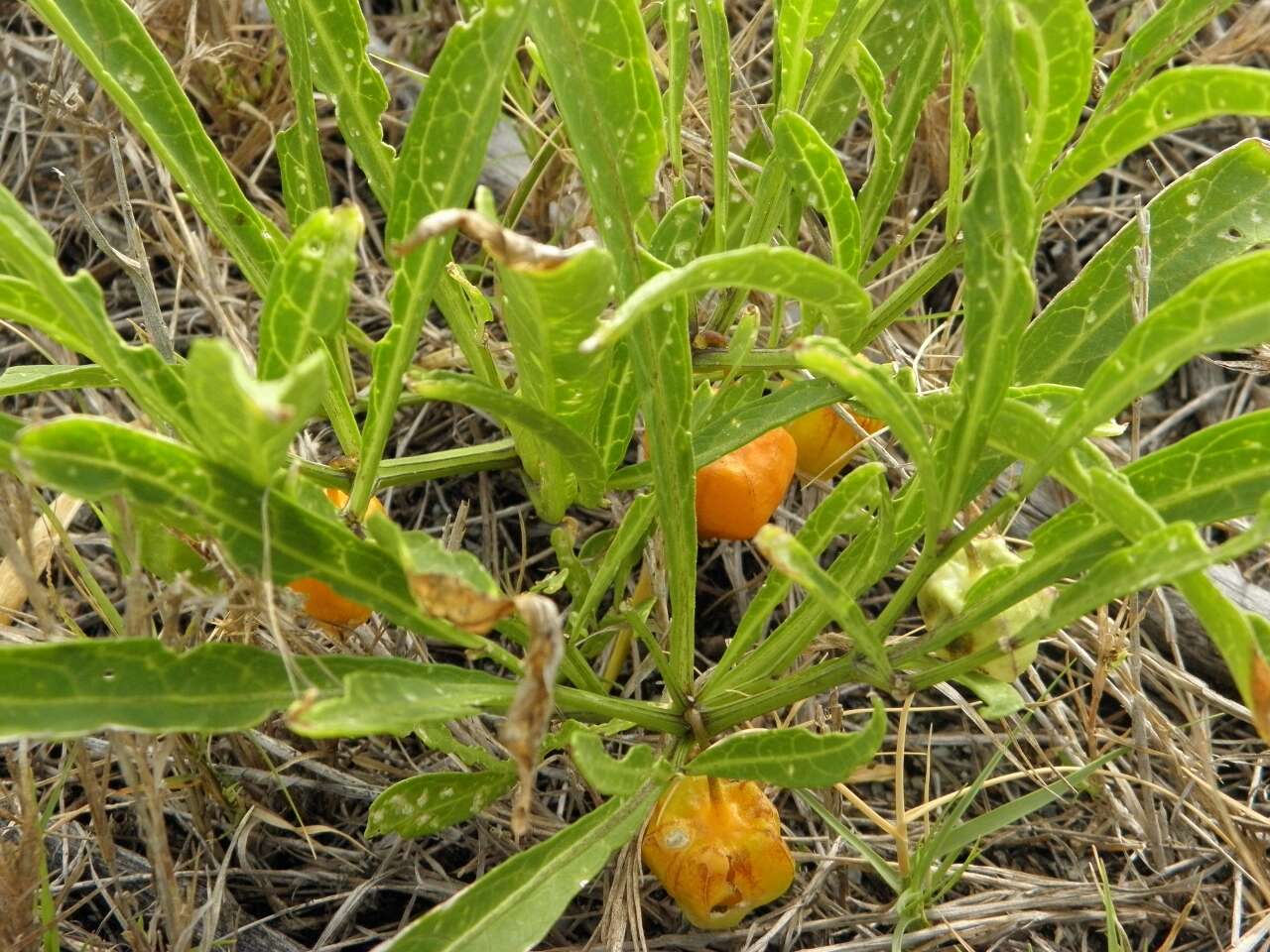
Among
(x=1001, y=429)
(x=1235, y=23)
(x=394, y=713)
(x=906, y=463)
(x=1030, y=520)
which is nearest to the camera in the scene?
(x=394, y=713)

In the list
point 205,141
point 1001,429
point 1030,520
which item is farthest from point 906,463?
point 205,141

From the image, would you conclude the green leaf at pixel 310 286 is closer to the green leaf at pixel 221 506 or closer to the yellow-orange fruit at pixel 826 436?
the green leaf at pixel 221 506

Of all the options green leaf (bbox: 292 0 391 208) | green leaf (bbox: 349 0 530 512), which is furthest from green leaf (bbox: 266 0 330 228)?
green leaf (bbox: 349 0 530 512)

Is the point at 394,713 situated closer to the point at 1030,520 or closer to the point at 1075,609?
the point at 1075,609

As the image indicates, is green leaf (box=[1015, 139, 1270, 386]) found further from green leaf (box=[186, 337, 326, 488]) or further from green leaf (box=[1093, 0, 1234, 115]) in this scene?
green leaf (box=[186, 337, 326, 488])

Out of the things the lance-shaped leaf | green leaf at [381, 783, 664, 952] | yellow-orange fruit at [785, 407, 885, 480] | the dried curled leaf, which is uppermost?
the lance-shaped leaf
